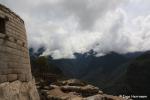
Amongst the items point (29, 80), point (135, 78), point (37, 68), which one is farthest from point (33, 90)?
point (135, 78)

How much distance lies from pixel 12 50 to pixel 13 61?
21.6 inches

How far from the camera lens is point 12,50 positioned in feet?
47.1

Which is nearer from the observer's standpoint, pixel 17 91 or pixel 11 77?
pixel 11 77

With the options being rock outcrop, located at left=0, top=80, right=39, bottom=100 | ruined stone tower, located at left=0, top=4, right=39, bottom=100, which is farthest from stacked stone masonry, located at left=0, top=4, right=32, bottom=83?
rock outcrop, located at left=0, top=80, right=39, bottom=100

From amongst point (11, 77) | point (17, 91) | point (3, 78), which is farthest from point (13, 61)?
point (3, 78)

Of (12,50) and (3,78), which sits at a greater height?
(12,50)

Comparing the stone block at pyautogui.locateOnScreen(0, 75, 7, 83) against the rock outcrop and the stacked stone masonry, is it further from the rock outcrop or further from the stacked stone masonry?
the rock outcrop

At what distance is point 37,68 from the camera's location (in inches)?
2509

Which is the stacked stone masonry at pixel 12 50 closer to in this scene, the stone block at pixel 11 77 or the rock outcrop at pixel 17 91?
the stone block at pixel 11 77

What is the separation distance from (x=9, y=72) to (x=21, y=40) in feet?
11.5

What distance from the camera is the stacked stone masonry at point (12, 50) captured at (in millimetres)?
13023

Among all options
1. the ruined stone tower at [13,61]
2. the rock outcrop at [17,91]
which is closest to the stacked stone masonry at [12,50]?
the ruined stone tower at [13,61]

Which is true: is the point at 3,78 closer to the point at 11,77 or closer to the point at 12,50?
the point at 11,77

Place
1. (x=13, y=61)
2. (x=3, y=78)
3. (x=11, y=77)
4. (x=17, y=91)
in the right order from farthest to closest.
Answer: (x=17, y=91) → (x=13, y=61) → (x=11, y=77) → (x=3, y=78)
